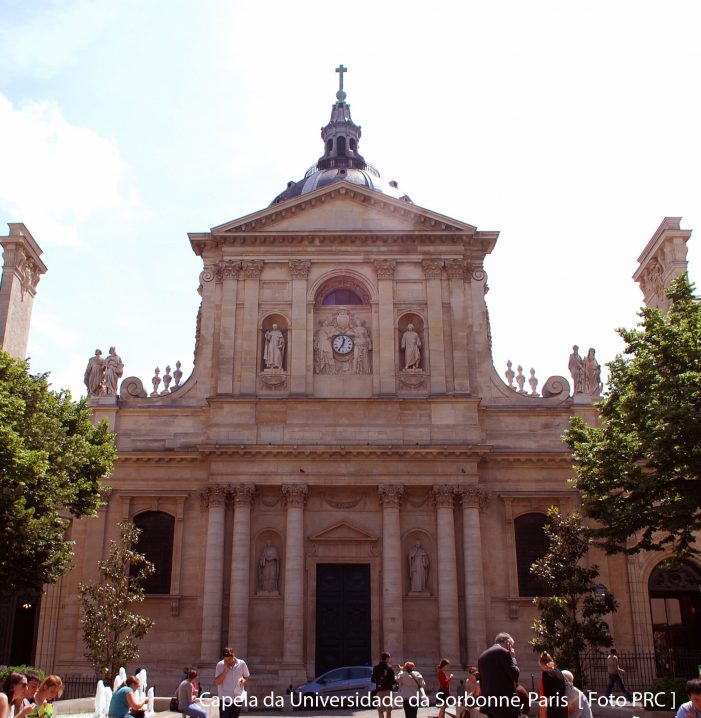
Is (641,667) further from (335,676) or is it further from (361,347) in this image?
(361,347)

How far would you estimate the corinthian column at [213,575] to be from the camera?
29.6 meters

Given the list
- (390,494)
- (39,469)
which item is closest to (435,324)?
(390,494)

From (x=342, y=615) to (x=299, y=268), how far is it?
13.8 meters

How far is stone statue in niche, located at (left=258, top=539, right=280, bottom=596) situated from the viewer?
101ft

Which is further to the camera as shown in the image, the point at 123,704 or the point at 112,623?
the point at 112,623

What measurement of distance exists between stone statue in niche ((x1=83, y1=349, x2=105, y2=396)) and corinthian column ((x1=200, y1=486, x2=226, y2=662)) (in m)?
6.53

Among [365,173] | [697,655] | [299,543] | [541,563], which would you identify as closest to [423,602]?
[299,543]

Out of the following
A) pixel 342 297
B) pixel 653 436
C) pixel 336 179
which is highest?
pixel 336 179

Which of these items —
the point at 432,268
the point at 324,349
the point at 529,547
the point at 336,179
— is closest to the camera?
the point at 529,547

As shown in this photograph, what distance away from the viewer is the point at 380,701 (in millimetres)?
16828

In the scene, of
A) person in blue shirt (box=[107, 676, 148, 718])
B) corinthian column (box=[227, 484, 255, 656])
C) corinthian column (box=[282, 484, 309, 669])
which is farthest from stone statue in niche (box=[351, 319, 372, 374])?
person in blue shirt (box=[107, 676, 148, 718])

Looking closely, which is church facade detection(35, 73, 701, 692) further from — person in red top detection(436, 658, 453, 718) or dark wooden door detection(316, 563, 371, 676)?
person in red top detection(436, 658, 453, 718)

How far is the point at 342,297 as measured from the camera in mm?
35406

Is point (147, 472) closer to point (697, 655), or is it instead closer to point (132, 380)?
point (132, 380)
